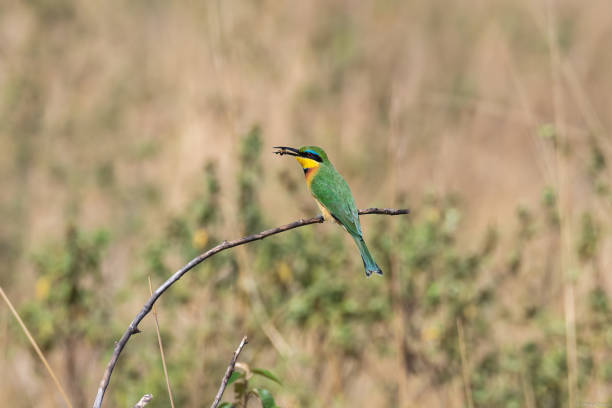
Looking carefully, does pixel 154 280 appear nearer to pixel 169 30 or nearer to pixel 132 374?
pixel 132 374

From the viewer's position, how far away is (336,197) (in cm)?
173

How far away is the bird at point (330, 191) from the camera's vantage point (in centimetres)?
166

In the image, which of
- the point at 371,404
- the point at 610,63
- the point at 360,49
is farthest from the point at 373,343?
the point at 610,63

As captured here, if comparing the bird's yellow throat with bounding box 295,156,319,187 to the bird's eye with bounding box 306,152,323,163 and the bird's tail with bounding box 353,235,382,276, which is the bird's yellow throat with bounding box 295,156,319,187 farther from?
the bird's tail with bounding box 353,235,382,276

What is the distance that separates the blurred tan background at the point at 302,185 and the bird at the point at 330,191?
0.78ft

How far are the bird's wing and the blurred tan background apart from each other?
24 cm

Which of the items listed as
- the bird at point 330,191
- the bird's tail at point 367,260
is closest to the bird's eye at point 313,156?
the bird at point 330,191

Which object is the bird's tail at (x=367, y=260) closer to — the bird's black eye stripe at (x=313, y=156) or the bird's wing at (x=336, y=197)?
the bird's wing at (x=336, y=197)

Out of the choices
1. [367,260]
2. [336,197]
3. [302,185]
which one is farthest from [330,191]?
[302,185]

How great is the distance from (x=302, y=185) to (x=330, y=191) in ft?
8.01

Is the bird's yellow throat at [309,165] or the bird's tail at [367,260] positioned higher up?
the bird's yellow throat at [309,165]

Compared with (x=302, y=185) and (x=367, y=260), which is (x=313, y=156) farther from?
(x=302, y=185)

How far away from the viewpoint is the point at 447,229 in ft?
10.2

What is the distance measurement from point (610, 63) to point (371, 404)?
5.27 meters
